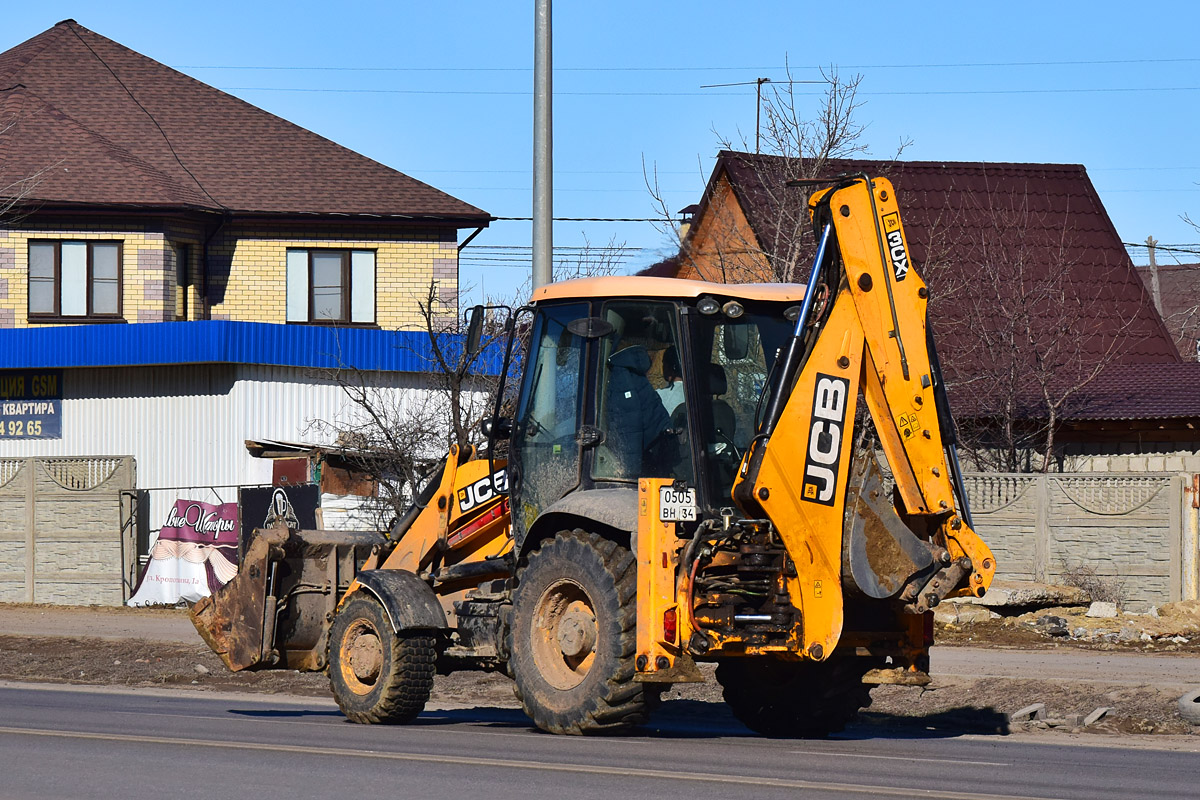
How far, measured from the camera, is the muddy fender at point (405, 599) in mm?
11103

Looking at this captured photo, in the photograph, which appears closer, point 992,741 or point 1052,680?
point 992,741

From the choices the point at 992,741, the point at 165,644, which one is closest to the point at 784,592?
the point at 992,741

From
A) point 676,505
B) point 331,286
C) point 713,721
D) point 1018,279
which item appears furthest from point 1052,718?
point 331,286

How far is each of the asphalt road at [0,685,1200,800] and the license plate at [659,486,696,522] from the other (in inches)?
54.5

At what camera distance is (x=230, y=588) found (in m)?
12.6

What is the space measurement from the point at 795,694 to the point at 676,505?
234 centimetres

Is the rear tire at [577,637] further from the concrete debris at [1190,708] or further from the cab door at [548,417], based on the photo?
the concrete debris at [1190,708]

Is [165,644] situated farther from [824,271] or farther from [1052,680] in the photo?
[824,271]

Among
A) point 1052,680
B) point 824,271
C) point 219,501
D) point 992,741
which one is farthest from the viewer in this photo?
point 219,501

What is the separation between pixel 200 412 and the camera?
2970 centimetres

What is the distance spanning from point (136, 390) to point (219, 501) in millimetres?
5229

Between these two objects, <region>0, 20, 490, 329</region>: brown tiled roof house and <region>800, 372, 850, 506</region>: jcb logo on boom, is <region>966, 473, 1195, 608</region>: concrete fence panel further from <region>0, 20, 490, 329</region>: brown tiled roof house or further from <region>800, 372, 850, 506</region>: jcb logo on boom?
<region>0, 20, 490, 329</region>: brown tiled roof house

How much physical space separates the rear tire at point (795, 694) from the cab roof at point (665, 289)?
2449mm

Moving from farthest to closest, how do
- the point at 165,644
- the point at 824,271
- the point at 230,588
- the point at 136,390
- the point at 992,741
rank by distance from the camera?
the point at 136,390 → the point at 165,644 → the point at 230,588 → the point at 992,741 → the point at 824,271
